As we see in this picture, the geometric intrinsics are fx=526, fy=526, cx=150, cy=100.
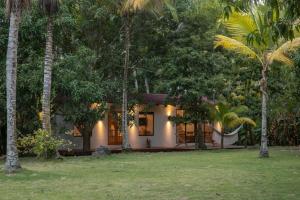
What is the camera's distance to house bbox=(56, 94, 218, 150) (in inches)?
1099

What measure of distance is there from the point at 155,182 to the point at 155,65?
16809 millimetres

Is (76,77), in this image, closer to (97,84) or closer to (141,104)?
(97,84)

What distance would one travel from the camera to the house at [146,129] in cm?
2791

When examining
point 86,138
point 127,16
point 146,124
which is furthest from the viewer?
point 146,124

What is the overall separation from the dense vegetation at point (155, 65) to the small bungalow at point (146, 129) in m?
1.54

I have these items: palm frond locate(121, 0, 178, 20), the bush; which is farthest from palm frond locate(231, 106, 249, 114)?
the bush

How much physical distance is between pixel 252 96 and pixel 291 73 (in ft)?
23.5

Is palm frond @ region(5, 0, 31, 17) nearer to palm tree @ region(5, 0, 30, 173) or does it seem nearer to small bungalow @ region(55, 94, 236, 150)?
palm tree @ region(5, 0, 30, 173)

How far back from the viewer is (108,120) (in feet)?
93.5

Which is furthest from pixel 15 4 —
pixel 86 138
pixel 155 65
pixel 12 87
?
pixel 155 65

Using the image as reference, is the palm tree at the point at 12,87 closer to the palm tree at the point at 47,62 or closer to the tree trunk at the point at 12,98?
the tree trunk at the point at 12,98

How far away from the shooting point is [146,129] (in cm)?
3039

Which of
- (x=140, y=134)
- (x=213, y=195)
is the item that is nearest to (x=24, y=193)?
(x=213, y=195)

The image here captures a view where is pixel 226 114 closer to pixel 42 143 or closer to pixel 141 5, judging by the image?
pixel 141 5
